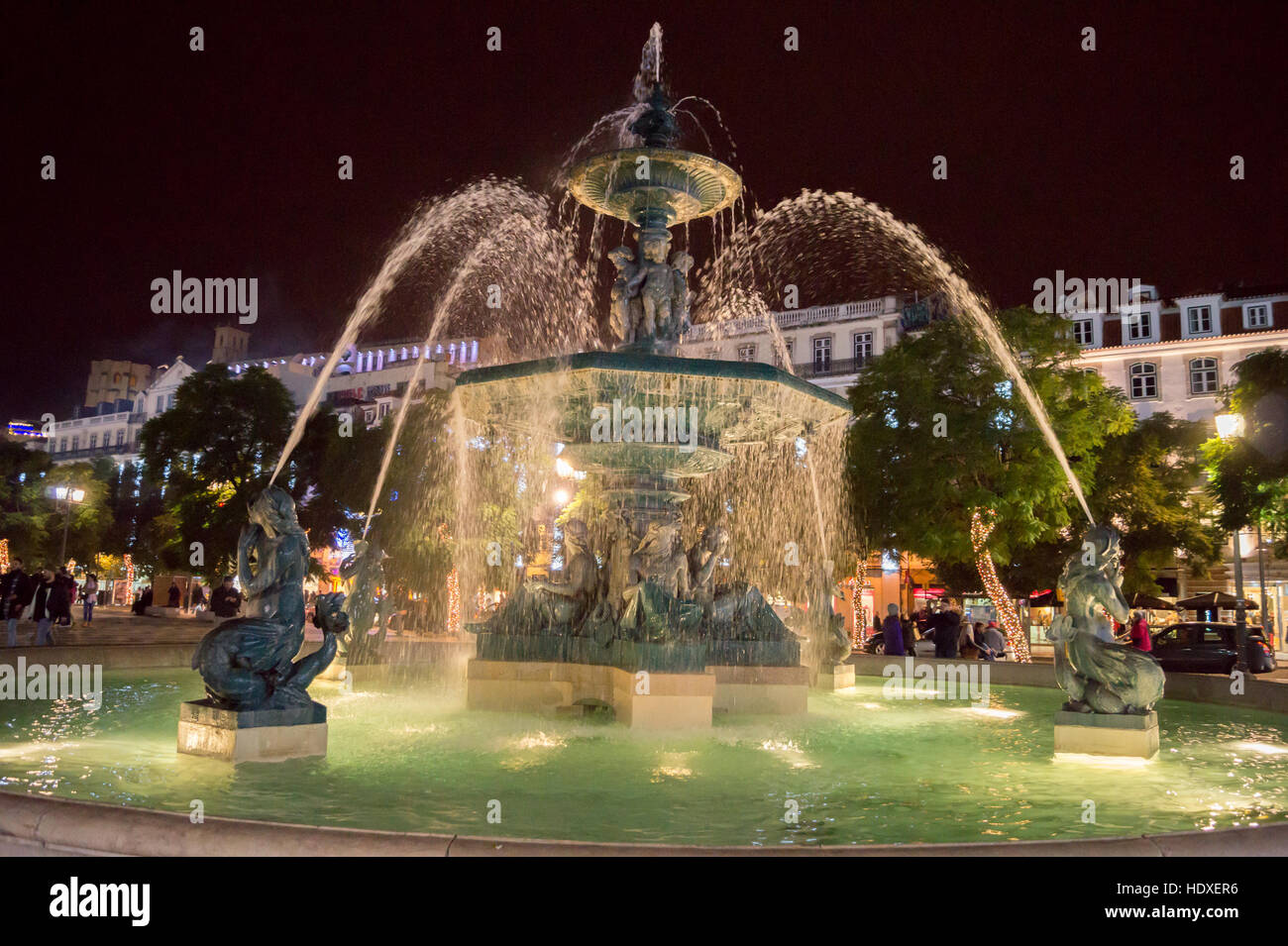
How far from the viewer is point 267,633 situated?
730 cm

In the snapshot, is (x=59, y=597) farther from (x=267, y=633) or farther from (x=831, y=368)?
(x=831, y=368)

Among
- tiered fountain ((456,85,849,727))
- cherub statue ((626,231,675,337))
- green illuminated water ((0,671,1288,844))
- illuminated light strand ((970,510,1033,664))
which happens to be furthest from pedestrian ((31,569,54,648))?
illuminated light strand ((970,510,1033,664))

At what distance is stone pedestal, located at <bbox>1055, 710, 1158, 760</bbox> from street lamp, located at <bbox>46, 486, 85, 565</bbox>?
51.3 metres

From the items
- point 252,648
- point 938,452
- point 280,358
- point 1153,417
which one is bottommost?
point 252,648

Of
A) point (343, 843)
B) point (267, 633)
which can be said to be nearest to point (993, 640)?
point (267, 633)

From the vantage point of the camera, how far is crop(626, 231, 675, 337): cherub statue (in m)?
12.5

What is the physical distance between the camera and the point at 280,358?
8962cm

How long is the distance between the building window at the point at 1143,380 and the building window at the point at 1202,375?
1549 mm

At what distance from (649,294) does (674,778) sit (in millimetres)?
7000

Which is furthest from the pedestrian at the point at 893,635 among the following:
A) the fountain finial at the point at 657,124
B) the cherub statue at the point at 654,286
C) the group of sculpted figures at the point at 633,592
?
the fountain finial at the point at 657,124

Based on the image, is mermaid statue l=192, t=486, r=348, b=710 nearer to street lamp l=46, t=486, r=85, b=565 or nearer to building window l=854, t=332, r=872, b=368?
building window l=854, t=332, r=872, b=368

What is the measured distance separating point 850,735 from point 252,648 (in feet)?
18.0
